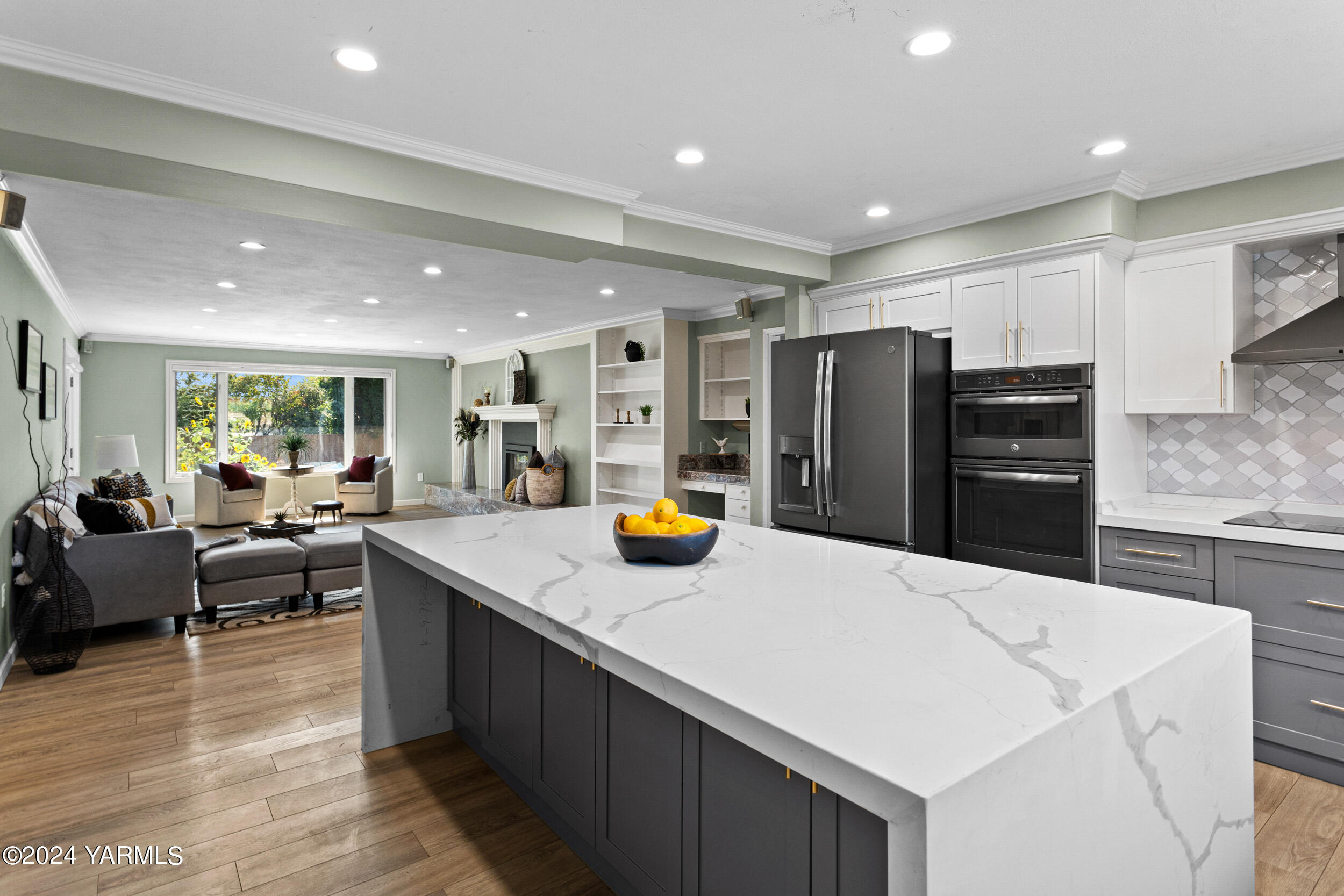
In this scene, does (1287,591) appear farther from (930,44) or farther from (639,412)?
(639,412)

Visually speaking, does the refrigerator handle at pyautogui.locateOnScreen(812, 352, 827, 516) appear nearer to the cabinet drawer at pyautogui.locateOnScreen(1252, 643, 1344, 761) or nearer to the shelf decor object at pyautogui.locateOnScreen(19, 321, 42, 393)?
the cabinet drawer at pyautogui.locateOnScreen(1252, 643, 1344, 761)

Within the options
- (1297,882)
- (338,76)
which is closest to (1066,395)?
(1297,882)

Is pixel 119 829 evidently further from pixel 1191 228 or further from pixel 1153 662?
pixel 1191 228

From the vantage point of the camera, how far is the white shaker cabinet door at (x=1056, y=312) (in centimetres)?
324

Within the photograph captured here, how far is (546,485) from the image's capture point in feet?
26.6

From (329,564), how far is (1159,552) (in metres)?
4.94

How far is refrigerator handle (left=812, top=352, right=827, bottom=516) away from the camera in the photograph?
3801mm

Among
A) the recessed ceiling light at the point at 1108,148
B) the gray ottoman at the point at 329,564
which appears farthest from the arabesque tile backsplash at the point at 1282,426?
the gray ottoman at the point at 329,564

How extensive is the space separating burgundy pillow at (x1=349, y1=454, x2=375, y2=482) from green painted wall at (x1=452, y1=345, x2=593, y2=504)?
249 centimetres

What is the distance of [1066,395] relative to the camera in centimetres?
328

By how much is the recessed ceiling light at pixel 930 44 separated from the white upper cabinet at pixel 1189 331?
1876mm

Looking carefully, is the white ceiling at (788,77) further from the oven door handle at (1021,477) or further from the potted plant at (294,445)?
the potted plant at (294,445)

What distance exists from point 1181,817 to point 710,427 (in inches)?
231

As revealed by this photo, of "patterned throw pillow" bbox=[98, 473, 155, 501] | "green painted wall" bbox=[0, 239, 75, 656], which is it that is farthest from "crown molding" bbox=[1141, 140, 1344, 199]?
"patterned throw pillow" bbox=[98, 473, 155, 501]
